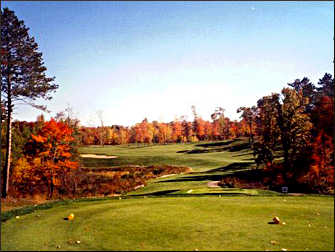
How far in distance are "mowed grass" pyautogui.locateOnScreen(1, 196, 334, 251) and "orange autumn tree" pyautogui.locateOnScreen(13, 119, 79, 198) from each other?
1006 inches

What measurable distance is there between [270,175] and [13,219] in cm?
2438

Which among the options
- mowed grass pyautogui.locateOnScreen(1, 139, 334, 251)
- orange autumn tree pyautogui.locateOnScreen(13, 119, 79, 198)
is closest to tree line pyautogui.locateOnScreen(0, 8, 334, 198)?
orange autumn tree pyautogui.locateOnScreen(13, 119, 79, 198)

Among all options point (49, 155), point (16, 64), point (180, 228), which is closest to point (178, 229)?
point (180, 228)

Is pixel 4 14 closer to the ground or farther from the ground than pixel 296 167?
farther from the ground

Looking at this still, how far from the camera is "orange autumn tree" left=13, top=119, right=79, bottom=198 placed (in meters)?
34.8

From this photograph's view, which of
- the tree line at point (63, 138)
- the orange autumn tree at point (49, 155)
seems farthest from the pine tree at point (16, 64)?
the orange autumn tree at point (49, 155)

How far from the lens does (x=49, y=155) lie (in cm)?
3619

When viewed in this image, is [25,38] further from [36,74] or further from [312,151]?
[312,151]

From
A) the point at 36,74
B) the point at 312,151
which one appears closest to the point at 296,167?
the point at 312,151

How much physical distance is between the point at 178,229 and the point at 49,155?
3180cm

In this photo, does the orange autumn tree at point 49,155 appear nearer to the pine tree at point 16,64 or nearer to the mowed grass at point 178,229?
the pine tree at point 16,64

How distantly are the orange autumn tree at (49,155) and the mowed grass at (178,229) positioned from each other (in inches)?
1006

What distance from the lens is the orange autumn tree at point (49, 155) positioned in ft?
114

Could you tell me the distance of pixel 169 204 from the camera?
12.5m
